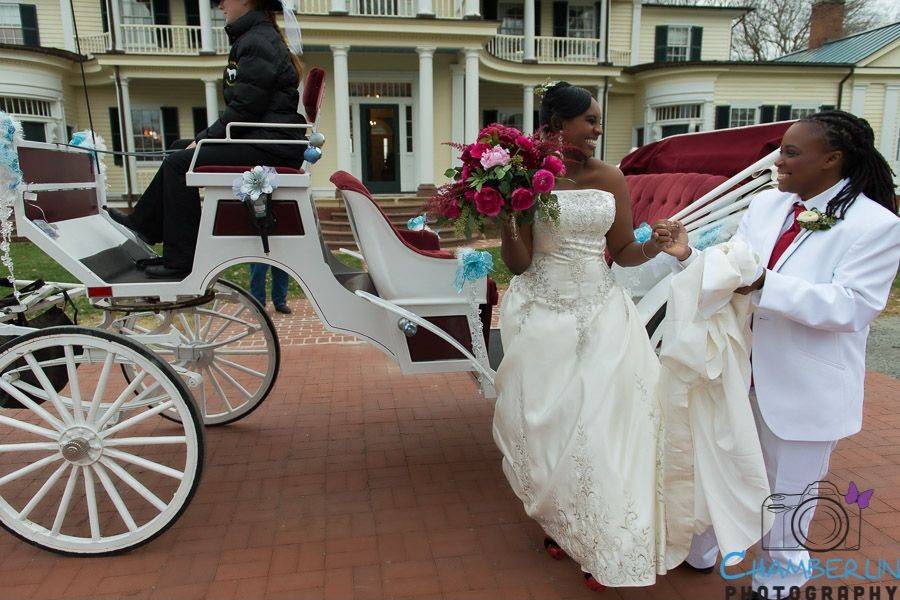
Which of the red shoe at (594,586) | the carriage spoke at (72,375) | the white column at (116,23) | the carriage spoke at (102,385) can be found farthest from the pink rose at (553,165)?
the white column at (116,23)

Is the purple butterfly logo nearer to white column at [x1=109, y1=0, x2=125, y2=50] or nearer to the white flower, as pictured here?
the white flower

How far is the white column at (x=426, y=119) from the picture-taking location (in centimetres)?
1503

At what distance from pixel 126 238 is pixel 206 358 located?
3.10 feet

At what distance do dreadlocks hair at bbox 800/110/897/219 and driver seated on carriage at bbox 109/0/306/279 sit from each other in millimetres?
2410

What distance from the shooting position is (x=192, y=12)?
1778cm

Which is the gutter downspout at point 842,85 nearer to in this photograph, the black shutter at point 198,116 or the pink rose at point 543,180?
the black shutter at point 198,116

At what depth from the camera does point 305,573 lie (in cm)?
272

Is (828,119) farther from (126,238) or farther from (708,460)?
(126,238)

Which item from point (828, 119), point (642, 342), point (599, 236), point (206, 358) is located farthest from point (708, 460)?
point (206, 358)

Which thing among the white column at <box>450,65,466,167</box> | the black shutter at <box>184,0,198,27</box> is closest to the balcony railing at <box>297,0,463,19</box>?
the white column at <box>450,65,466,167</box>

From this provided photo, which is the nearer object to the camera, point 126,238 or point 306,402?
point 126,238

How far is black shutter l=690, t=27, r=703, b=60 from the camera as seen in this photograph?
21359 mm

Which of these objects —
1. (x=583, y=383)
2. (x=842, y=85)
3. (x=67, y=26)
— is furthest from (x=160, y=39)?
(x=842, y=85)

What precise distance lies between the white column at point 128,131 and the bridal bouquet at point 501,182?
1634cm
